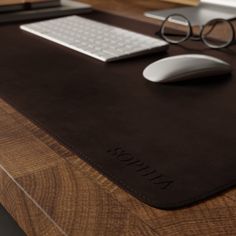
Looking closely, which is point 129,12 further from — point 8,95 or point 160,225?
point 160,225

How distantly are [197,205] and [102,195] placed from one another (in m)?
0.08

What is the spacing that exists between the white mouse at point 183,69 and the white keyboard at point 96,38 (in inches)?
5.2

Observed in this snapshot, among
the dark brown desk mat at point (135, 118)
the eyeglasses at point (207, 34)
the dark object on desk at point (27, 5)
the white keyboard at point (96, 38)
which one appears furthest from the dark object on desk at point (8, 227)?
the dark object on desk at point (27, 5)

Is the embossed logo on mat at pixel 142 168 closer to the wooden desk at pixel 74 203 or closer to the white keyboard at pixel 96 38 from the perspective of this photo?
the wooden desk at pixel 74 203

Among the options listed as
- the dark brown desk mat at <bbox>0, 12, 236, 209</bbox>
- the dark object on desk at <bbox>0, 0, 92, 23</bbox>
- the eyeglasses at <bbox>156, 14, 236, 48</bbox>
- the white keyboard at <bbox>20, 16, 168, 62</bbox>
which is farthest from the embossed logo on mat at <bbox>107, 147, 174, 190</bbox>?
the dark object on desk at <bbox>0, 0, 92, 23</bbox>

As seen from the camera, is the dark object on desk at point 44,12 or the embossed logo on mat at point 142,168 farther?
the dark object on desk at point 44,12

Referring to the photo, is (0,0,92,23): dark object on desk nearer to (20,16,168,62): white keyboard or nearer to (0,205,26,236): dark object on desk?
(20,16,168,62): white keyboard

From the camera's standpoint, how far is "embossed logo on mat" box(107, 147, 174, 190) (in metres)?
0.44

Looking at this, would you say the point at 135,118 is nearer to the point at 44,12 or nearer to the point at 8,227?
the point at 8,227

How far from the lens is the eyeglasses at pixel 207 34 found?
923 mm

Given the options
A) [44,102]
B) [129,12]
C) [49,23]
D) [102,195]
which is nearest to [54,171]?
[102,195]

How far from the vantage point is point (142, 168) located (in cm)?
47

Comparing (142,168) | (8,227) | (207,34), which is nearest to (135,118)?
(142,168)

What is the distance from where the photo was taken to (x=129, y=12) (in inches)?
48.9
